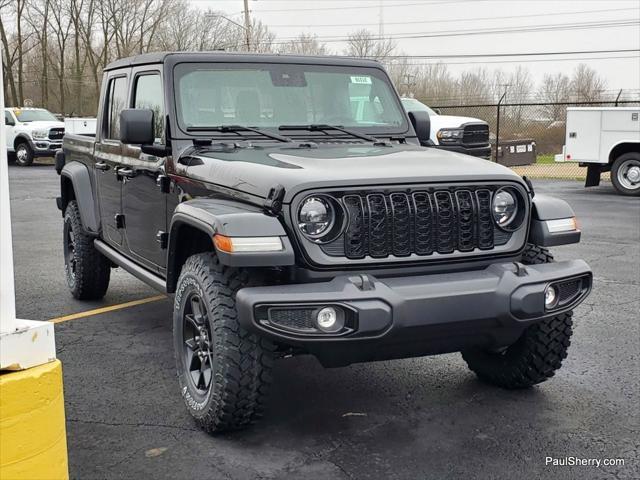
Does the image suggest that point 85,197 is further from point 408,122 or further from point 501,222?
point 501,222

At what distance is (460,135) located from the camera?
17.5 meters

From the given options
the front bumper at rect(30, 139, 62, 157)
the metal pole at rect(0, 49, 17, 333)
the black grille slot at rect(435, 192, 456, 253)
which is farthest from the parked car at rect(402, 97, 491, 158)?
the metal pole at rect(0, 49, 17, 333)

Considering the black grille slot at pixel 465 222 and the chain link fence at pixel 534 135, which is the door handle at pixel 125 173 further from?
the chain link fence at pixel 534 135

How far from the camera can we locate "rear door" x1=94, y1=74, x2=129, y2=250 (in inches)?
223

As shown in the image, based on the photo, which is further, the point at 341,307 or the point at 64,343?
the point at 64,343

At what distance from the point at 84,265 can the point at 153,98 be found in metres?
2.03

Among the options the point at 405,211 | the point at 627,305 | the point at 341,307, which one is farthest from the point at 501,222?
the point at 627,305

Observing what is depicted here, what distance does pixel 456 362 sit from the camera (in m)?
5.15

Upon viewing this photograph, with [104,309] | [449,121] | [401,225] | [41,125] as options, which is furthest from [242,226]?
[41,125]

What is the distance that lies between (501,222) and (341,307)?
1109mm

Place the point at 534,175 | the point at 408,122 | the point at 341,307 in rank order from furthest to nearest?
the point at 534,175 → the point at 408,122 → the point at 341,307

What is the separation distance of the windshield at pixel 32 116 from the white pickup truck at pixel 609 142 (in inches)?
700

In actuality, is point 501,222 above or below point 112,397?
above

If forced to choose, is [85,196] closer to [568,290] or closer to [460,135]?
[568,290]
